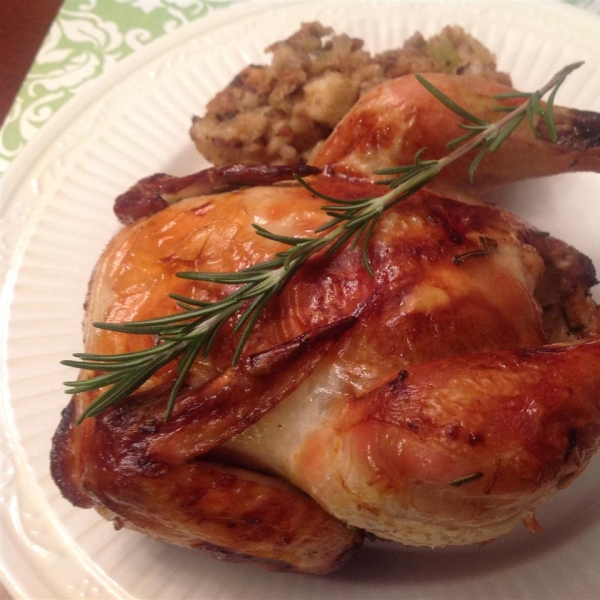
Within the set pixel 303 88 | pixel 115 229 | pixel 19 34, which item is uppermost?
pixel 303 88

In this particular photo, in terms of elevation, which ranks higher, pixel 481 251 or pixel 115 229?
pixel 481 251

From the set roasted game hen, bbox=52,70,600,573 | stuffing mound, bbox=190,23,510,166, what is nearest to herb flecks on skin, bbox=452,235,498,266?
roasted game hen, bbox=52,70,600,573

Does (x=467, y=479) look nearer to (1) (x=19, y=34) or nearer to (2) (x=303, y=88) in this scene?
(2) (x=303, y=88)

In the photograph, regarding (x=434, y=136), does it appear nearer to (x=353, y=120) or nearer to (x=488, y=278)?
(x=353, y=120)

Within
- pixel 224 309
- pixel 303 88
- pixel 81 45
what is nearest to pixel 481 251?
pixel 224 309

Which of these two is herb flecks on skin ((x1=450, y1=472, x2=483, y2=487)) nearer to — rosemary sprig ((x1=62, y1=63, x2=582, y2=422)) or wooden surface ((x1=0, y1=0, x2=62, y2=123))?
rosemary sprig ((x1=62, y1=63, x2=582, y2=422))

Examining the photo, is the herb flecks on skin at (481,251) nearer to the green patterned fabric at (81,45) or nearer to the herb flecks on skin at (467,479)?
the herb flecks on skin at (467,479)

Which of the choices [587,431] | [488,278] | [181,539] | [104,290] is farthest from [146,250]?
[587,431]
